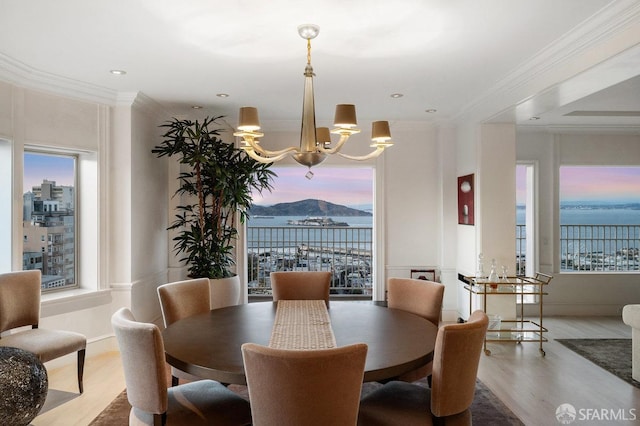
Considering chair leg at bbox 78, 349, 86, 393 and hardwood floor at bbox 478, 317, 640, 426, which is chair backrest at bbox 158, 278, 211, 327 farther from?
hardwood floor at bbox 478, 317, 640, 426

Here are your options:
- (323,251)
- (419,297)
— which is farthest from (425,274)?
(419,297)

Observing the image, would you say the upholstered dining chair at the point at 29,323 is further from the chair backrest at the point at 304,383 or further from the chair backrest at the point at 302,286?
the chair backrest at the point at 304,383

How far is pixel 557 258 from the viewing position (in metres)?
5.70

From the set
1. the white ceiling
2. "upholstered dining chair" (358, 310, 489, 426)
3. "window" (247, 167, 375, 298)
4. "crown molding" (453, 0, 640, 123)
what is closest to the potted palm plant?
the white ceiling

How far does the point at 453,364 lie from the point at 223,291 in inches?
128

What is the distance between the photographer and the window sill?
3.73 meters

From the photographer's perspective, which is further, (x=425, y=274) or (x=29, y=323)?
(x=425, y=274)

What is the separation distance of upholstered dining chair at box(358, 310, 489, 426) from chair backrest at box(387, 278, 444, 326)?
90 cm

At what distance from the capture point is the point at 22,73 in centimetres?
344

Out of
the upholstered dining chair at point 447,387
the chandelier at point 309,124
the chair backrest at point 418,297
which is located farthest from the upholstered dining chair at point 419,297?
the chandelier at point 309,124

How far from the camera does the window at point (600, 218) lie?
585 centimetres

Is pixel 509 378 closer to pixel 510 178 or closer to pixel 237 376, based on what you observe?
pixel 510 178

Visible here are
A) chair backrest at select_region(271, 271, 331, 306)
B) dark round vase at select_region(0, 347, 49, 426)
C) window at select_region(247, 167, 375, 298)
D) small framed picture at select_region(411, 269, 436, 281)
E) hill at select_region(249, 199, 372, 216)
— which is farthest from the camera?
hill at select_region(249, 199, 372, 216)

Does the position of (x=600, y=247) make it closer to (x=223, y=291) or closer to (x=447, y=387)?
(x=223, y=291)
